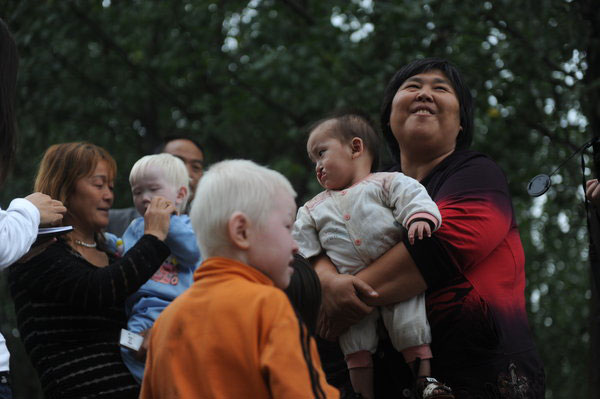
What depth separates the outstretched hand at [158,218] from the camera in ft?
10.3

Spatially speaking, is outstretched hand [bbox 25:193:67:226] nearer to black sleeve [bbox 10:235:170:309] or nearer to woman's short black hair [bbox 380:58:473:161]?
black sleeve [bbox 10:235:170:309]

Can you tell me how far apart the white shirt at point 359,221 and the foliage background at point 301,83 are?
11.4 feet

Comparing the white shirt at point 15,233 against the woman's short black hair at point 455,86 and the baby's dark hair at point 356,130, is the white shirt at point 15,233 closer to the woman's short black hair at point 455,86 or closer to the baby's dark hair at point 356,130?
the baby's dark hair at point 356,130

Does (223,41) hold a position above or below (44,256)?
above

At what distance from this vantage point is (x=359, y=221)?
274 cm

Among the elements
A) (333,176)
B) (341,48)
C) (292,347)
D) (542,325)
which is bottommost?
(542,325)

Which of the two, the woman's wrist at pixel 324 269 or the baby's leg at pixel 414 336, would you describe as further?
the woman's wrist at pixel 324 269

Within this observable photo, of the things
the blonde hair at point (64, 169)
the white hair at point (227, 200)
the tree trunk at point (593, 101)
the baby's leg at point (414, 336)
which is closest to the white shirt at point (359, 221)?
the baby's leg at point (414, 336)

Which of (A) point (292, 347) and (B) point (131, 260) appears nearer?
(A) point (292, 347)

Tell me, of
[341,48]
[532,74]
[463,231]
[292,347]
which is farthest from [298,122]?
[292,347]

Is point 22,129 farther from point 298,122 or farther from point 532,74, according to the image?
point 532,74

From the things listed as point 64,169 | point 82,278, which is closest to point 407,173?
point 82,278

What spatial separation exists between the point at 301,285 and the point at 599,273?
57.5 inches

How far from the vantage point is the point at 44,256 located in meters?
2.97
